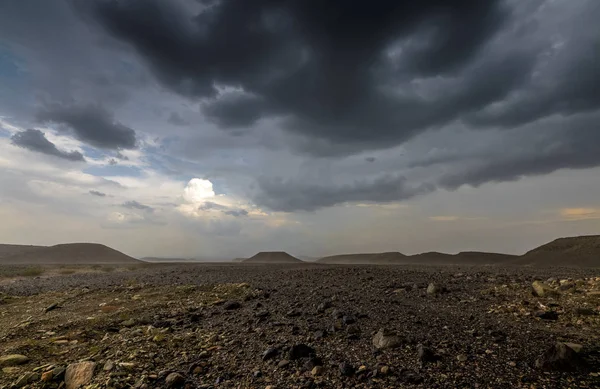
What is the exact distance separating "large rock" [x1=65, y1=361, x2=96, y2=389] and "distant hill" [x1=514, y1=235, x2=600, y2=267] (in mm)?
38430

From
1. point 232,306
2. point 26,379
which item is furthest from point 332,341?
point 26,379

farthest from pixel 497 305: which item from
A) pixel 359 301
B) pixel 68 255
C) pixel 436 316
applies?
pixel 68 255

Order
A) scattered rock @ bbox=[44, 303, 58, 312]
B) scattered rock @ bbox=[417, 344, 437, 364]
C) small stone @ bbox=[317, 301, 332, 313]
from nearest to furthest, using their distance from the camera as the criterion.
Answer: scattered rock @ bbox=[417, 344, 437, 364], small stone @ bbox=[317, 301, 332, 313], scattered rock @ bbox=[44, 303, 58, 312]

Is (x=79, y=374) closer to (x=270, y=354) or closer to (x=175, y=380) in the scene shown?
(x=175, y=380)

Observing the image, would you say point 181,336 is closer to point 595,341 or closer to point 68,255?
point 595,341

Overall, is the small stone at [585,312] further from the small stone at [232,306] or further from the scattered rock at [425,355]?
the small stone at [232,306]

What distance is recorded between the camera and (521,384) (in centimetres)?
540

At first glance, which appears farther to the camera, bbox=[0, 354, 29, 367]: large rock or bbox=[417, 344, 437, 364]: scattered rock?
bbox=[0, 354, 29, 367]: large rock

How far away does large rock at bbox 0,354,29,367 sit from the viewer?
8.35 meters

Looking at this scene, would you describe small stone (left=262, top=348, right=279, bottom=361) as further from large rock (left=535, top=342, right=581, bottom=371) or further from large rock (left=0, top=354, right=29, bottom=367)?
large rock (left=0, top=354, right=29, bottom=367)

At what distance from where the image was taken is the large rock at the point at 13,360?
27.4 ft

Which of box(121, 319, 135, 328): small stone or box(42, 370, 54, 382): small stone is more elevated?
box(121, 319, 135, 328): small stone

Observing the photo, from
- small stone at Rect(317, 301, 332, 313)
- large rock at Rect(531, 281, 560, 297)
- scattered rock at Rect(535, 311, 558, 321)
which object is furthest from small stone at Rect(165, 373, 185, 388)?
large rock at Rect(531, 281, 560, 297)

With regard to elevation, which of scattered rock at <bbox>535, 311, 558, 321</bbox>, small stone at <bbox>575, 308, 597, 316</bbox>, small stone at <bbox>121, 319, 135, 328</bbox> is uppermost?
small stone at <bbox>575, 308, 597, 316</bbox>
